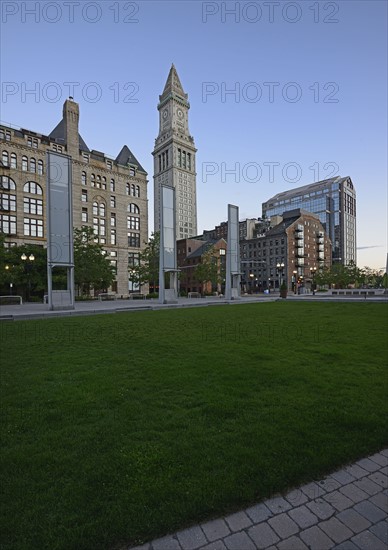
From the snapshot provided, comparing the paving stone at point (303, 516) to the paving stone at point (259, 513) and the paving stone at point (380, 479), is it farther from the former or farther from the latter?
the paving stone at point (380, 479)

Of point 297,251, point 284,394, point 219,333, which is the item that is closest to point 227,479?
point 284,394

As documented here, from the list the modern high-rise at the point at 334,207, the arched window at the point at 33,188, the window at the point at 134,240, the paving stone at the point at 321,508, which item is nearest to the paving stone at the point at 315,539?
the paving stone at the point at 321,508

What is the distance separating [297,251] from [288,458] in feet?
333

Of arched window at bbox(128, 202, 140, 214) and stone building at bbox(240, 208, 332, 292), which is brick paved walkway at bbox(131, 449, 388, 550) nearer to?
arched window at bbox(128, 202, 140, 214)

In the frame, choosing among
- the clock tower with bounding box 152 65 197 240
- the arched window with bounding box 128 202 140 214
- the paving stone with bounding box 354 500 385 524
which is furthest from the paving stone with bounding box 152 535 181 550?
the clock tower with bounding box 152 65 197 240

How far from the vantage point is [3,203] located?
176ft

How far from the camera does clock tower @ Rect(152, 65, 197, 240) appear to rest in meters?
164

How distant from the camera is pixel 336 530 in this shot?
2688mm

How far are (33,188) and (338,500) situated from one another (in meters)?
65.7

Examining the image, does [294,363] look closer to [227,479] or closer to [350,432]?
[350,432]

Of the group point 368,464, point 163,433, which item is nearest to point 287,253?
point 368,464

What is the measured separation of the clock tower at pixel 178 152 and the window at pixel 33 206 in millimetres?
106215

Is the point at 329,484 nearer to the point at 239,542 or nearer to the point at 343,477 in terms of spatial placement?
the point at 343,477

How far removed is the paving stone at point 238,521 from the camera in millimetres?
2643
